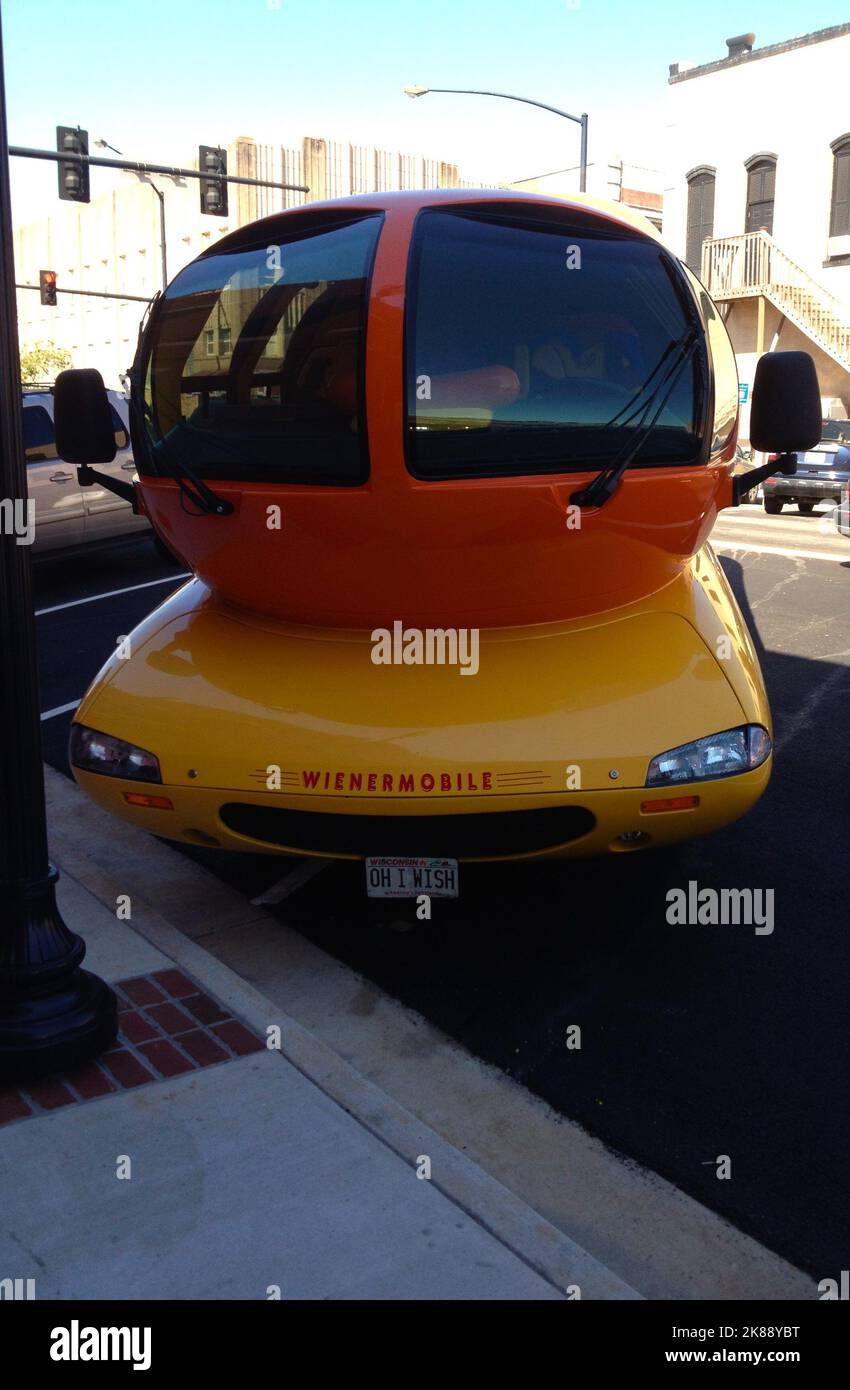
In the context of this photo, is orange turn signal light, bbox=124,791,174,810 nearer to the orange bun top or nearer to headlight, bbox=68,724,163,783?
headlight, bbox=68,724,163,783

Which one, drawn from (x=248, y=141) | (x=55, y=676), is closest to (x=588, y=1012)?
(x=55, y=676)

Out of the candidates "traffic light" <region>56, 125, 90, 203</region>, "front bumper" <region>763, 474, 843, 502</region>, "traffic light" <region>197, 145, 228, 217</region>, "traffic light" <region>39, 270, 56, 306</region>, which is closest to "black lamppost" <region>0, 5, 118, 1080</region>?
"front bumper" <region>763, 474, 843, 502</region>

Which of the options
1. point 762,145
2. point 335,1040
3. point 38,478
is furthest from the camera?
point 762,145

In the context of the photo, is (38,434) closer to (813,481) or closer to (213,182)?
(813,481)

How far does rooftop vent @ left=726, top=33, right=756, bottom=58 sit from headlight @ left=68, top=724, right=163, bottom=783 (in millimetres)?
33296

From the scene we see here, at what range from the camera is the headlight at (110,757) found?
4160mm

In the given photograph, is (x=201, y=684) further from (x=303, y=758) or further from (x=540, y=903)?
(x=540, y=903)

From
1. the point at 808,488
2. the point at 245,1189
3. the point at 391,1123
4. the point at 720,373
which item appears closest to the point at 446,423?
the point at 720,373

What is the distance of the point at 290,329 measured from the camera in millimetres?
4527

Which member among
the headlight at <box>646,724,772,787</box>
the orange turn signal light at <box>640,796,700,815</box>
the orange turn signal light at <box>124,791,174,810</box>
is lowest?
the orange turn signal light at <box>124,791,174,810</box>

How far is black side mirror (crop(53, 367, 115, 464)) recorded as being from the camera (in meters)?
5.04

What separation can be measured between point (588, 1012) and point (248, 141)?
2224 inches

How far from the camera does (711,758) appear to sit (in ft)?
13.1

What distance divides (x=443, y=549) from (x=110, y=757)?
1.31 m
